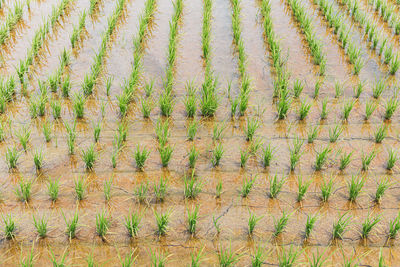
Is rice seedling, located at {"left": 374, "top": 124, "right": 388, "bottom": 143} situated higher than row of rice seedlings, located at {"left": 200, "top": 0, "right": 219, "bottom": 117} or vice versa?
row of rice seedlings, located at {"left": 200, "top": 0, "right": 219, "bottom": 117}

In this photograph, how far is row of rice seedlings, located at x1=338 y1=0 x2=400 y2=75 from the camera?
4.52 meters

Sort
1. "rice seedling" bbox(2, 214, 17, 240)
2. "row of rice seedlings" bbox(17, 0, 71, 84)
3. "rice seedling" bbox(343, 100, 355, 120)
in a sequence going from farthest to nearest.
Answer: "row of rice seedlings" bbox(17, 0, 71, 84), "rice seedling" bbox(343, 100, 355, 120), "rice seedling" bbox(2, 214, 17, 240)

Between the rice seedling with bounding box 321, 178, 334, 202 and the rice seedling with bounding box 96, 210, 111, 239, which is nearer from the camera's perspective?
the rice seedling with bounding box 96, 210, 111, 239

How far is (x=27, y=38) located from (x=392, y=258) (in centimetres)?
416

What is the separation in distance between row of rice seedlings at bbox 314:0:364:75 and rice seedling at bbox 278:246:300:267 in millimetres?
2380

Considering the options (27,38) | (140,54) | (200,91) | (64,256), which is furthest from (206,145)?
(27,38)

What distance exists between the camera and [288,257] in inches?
102

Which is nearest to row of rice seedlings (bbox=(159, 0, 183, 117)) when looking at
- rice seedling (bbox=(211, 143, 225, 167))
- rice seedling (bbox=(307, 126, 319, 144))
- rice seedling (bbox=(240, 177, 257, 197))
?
rice seedling (bbox=(211, 143, 225, 167))

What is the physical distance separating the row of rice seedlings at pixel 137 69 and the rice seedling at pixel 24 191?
1.05 m

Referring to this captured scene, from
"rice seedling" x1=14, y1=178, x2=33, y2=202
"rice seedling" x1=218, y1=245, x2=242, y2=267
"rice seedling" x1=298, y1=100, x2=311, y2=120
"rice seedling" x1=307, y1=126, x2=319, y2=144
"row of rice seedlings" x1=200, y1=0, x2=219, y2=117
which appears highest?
"row of rice seedlings" x1=200, y1=0, x2=219, y2=117

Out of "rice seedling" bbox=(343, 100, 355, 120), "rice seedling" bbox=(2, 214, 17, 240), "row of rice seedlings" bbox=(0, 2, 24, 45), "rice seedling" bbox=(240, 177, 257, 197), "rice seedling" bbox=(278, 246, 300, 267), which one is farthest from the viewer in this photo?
"row of rice seedlings" bbox=(0, 2, 24, 45)

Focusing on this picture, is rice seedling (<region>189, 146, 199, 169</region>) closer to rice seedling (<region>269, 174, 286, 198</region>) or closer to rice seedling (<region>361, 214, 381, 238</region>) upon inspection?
rice seedling (<region>269, 174, 286, 198</region>)

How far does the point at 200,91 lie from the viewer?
4133 mm

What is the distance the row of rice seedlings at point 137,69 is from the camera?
12.4ft
